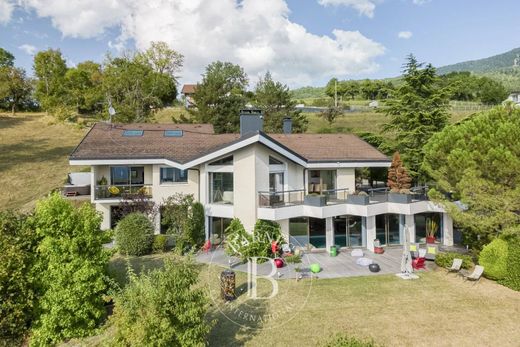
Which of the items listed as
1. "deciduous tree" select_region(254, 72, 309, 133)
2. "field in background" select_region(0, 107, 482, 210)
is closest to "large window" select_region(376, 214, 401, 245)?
"field in background" select_region(0, 107, 482, 210)

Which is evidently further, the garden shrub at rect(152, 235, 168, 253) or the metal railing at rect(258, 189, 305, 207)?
the garden shrub at rect(152, 235, 168, 253)

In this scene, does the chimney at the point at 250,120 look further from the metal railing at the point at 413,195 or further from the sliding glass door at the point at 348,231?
the metal railing at the point at 413,195

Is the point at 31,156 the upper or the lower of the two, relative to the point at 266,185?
upper

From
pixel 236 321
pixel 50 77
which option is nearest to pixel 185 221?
pixel 236 321

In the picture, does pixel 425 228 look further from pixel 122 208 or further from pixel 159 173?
pixel 122 208

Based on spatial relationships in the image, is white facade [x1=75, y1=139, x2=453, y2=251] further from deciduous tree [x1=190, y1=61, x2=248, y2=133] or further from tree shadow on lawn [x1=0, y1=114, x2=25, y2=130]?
tree shadow on lawn [x1=0, y1=114, x2=25, y2=130]

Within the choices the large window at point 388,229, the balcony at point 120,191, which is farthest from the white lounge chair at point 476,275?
the balcony at point 120,191

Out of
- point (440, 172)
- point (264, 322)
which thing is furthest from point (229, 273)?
point (440, 172)

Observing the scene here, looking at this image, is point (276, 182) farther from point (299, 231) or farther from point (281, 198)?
point (299, 231)
